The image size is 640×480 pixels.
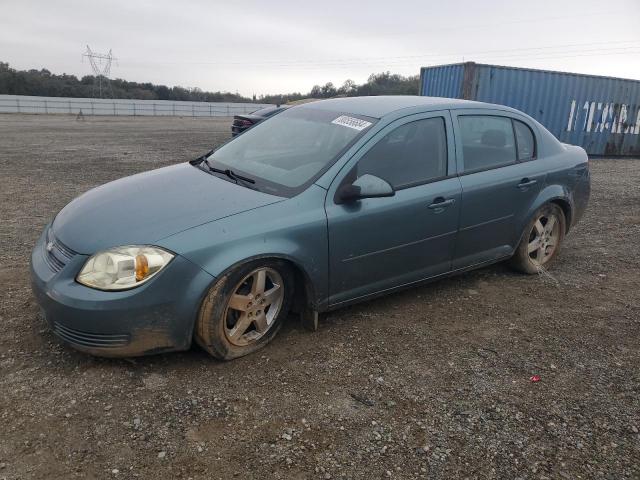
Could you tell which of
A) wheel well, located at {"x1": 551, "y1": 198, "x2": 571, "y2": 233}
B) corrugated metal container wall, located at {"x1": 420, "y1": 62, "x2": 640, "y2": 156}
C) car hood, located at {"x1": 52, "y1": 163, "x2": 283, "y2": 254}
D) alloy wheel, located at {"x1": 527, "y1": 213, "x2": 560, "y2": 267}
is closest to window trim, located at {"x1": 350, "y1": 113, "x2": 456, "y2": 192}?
car hood, located at {"x1": 52, "y1": 163, "x2": 283, "y2": 254}

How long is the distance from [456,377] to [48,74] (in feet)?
235

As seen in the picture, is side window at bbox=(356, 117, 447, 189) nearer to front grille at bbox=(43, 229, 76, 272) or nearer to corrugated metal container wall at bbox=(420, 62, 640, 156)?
front grille at bbox=(43, 229, 76, 272)

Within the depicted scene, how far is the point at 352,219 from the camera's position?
131 inches

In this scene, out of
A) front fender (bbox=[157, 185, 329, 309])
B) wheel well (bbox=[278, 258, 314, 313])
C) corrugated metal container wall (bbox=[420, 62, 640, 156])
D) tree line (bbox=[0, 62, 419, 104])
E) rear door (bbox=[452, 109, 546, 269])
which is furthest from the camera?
tree line (bbox=[0, 62, 419, 104])

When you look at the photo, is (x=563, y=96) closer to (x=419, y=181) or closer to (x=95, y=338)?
(x=419, y=181)

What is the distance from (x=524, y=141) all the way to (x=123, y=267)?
346cm

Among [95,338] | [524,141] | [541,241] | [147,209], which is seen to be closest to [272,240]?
[147,209]

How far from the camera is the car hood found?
9.41ft

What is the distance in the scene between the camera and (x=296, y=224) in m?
3.12

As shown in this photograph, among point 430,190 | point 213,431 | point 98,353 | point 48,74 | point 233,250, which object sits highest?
point 48,74

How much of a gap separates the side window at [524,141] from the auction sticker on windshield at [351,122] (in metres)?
1.57

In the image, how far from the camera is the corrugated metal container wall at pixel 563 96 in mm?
15164

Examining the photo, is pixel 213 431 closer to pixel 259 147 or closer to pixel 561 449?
pixel 561 449

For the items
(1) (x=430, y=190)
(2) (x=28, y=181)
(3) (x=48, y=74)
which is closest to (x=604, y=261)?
(1) (x=430, y=190)
